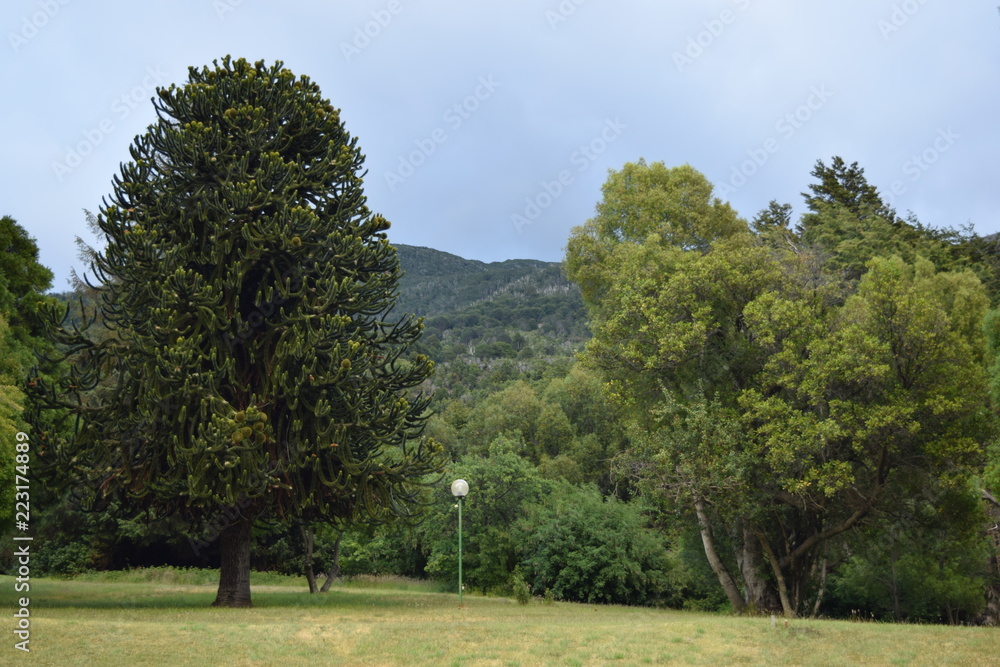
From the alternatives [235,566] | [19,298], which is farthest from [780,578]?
[19,298]

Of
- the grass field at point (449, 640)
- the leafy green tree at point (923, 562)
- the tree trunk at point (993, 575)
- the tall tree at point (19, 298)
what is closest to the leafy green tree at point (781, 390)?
the leafy green tree at point (923, 562)

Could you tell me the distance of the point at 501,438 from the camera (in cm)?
3112

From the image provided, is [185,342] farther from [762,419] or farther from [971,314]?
[971,314]

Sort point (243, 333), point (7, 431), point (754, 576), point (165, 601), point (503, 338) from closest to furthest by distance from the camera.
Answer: point (7, 431), point (243, 333), point (165, 601), point (754, 576), point (503, 338)

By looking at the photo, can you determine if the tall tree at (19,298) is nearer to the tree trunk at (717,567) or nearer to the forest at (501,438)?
the forest at (501,438)

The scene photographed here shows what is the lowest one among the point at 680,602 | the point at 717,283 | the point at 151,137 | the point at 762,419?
the point at 680,602

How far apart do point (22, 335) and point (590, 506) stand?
19.6 metres

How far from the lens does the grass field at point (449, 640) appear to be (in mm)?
11195

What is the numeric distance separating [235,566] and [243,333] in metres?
5.59

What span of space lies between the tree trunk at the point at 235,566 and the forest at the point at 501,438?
0.07m

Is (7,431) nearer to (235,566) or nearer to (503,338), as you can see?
Result: (235,566)

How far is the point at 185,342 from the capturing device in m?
16.2

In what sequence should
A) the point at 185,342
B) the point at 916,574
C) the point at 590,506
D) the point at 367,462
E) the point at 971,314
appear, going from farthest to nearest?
1. the point at 590,506
2. the point at 916,574
3. the point at 971,314
4. the point at 367,462
5. the point at 185,342

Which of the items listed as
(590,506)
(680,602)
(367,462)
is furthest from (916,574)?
(367,462)
